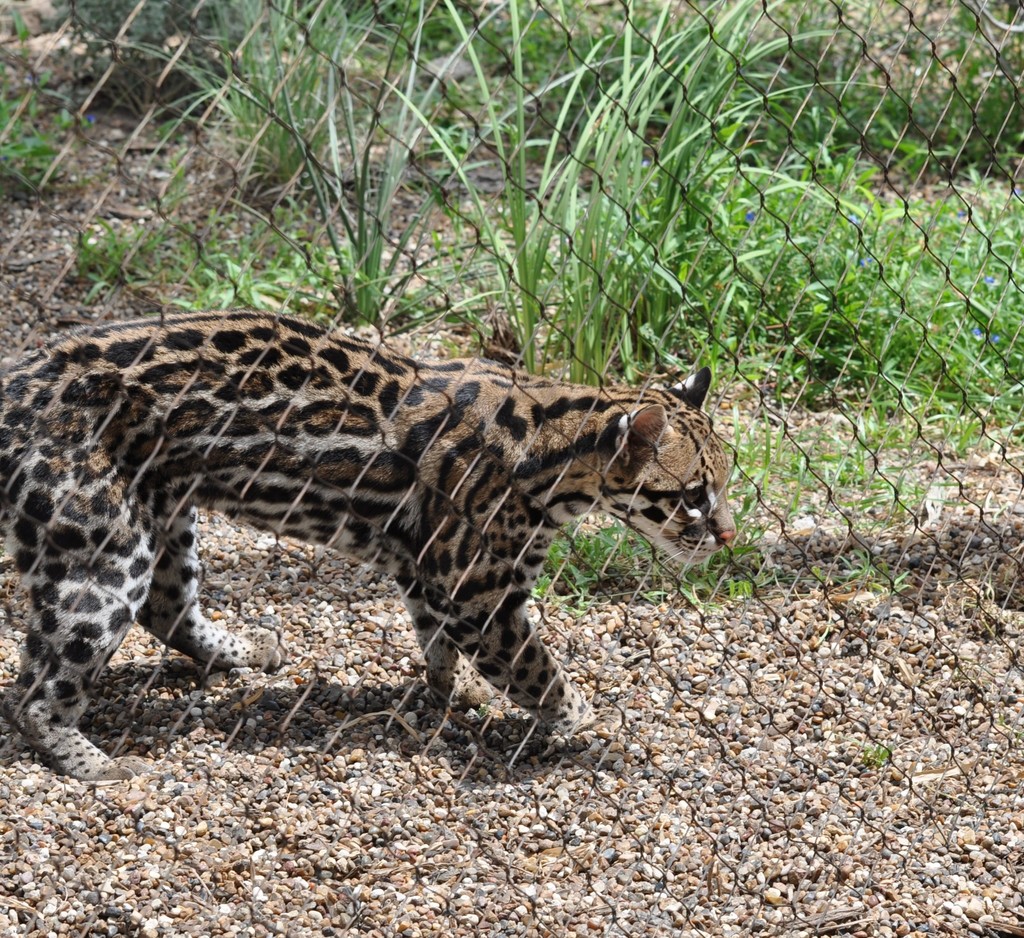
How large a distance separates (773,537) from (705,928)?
2124 millimetres

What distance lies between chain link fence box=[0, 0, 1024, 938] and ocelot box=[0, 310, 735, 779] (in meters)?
0.20

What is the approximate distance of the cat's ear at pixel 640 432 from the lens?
12.9ft

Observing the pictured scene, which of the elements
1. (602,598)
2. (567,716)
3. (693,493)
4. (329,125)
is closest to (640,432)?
(693,493)

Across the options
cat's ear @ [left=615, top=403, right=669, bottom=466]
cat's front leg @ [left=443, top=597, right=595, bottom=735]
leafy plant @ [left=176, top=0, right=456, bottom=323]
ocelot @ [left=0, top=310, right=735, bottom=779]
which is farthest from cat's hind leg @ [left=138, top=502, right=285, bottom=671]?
leafy plant @ [left=176, top=0, right=456, bottom=323]

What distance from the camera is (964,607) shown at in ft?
16.1

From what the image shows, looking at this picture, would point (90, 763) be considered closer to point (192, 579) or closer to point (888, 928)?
point (192, 579)

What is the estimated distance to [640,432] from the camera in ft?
13.2

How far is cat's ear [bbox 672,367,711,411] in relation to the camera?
4359 millimetres

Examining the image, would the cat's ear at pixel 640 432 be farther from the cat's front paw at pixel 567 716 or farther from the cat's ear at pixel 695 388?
the cat's front paw at pixel 567 716

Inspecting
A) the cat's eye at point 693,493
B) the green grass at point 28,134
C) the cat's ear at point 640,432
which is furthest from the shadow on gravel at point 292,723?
the green grass at point 28,134

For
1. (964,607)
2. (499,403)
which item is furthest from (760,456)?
(499,403)

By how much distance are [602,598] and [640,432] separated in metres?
1.15

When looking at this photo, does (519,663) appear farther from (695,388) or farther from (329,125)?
(329,125)

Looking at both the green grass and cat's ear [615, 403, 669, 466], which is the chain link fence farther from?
cat's ear [615, 403, 669, 466]
